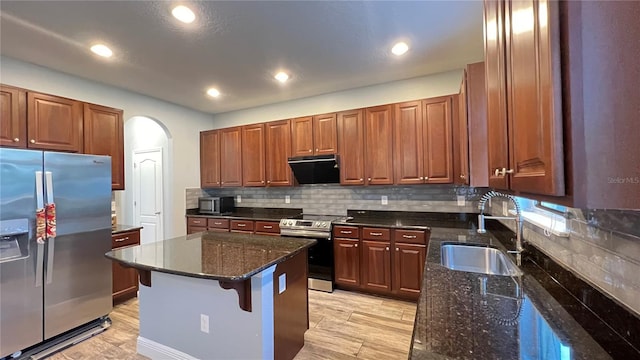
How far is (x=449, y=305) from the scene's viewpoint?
109 centimetres

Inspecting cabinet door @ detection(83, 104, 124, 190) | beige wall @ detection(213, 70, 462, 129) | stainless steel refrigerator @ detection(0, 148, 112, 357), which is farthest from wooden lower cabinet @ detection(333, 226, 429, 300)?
cabinet door @ detection(83, 104, 124, 190)

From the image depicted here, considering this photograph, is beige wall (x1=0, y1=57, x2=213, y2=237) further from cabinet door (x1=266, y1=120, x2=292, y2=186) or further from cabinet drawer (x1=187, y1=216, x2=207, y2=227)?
cabinet door (x1=266, y1=120, x2=292, y2=186)

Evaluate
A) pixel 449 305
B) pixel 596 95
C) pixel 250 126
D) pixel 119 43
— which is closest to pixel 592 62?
pixel 596 95

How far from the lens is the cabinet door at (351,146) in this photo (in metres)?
3.56

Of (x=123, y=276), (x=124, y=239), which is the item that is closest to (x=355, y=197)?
(x=124, y=239)

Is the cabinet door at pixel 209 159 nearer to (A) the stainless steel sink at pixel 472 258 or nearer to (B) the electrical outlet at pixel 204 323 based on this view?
(B) the electrical outlet at pixel 204 323

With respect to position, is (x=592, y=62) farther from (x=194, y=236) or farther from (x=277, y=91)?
(x=277, y=91)

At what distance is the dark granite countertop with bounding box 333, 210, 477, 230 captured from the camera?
123 inches

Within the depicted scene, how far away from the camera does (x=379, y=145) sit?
11.4ft

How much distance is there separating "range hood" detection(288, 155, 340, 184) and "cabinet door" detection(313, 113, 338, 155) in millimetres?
136

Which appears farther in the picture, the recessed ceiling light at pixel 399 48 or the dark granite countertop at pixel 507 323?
the recessed ceiling light at pixel 399 48

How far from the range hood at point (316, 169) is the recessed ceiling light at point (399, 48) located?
56.8 inches

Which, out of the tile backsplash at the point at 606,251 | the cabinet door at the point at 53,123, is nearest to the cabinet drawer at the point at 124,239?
the cabinet door at the point at 53,123

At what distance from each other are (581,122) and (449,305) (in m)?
0.82
